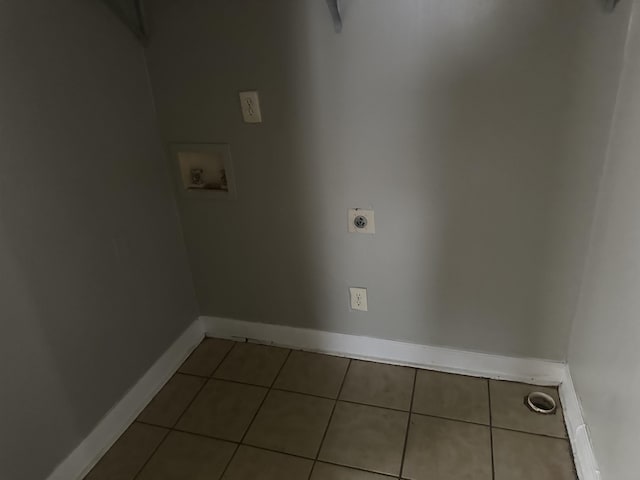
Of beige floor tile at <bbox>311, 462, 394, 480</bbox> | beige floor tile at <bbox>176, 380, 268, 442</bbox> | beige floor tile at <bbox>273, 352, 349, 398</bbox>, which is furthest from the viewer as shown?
beige floor tile at <bbox>273, 352, 349, 398</bbox>

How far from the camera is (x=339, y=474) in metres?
1.47

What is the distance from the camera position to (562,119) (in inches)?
53.8

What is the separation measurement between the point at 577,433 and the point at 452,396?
41 cm

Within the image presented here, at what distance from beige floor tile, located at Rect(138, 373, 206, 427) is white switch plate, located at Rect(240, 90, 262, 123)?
107cm

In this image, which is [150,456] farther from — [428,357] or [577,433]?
[577,433]

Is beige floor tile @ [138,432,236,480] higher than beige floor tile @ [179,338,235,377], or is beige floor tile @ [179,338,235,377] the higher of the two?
beige floor tile @ [179,338,235,377]

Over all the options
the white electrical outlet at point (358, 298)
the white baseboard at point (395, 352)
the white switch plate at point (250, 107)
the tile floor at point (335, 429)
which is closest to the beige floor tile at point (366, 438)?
the tile floor at point (335, 429)

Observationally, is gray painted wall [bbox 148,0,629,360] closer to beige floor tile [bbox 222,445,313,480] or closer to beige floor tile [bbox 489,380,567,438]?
beige floor tile [bbox 489,380,567,438]

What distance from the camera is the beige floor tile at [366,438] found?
1500 millimetres

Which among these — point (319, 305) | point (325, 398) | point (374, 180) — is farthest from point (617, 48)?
point (325, 398)

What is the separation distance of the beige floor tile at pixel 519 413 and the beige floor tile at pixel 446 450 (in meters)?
0.10

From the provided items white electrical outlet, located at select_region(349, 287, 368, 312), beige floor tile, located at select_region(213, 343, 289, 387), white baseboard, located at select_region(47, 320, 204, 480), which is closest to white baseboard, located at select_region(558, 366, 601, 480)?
white electrical outlet, located at select_region(349, 287, 368, 312)

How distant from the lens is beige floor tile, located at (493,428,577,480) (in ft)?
4.64

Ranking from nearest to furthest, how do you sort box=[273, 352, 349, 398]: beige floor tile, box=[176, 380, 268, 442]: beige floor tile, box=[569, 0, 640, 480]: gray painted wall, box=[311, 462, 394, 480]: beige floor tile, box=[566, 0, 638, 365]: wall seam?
box=[569, 0, 640, 480]: gray painted wall, box=[566, 0, 638, 365]: wall seam, box=[311, 462, 394, 480]: beige floor tile, box=[176, 380, 268, 442]: beige floor tile, box=[273, 352, 349, 398]: beige floor tile
